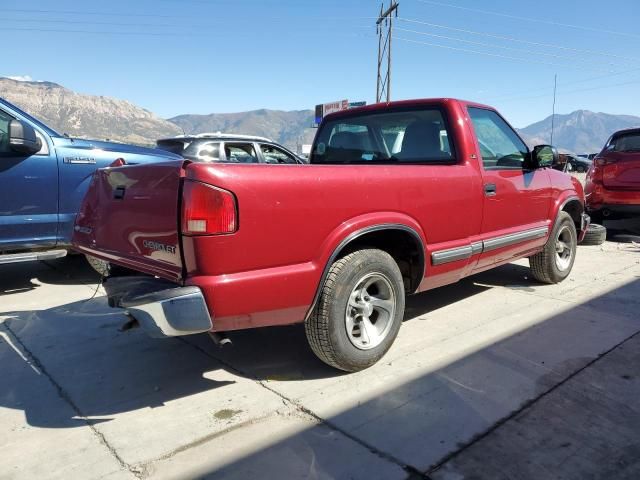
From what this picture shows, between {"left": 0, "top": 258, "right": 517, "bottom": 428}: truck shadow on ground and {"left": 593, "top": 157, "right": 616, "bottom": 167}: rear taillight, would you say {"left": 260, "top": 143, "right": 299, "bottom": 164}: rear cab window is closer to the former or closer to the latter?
{"left": 0, "top": 258, "right": 517, "bottom": 428}: truck shadow on ground

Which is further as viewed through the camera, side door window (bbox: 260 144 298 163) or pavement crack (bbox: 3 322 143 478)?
side door window (bbox: 260 144 298 163)

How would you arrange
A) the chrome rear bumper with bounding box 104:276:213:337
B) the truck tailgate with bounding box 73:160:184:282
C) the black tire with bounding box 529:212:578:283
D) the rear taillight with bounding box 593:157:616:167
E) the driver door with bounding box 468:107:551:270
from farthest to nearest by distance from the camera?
the rear taillight with bounding box 593:157:616:167
the black tire with bounding box 529:212:578:283
the driver door with bounding box 468:107:551:270
the truck tailgate with bounding box 73:160:184:282
the chrome rear bumper with bounding box 104:276:213:337

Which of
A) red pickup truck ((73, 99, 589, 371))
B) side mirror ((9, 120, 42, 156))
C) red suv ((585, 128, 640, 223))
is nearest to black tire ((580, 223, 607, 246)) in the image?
red suv ((585, 128, 640, 223))

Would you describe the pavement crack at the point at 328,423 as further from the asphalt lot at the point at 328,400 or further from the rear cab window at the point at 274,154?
the rear cab window at the point at 274,154

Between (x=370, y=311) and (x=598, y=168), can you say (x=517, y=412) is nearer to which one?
(x=370, y=311)

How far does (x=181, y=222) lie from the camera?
2443mm

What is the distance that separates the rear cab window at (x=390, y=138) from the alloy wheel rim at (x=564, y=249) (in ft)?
7.37

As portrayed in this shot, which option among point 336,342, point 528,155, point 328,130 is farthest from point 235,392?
point 528,155

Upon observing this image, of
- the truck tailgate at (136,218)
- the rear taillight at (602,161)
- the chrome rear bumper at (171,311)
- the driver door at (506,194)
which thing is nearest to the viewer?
the chrome rear bumper at (171,311)

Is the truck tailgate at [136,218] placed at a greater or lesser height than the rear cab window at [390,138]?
lesser

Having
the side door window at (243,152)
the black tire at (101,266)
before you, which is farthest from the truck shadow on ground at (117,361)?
the side door window at (243,152)

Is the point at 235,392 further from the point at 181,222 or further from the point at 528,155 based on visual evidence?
the point at 528,155

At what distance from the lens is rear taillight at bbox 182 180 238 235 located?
236 cm

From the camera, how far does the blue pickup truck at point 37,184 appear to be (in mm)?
4641
